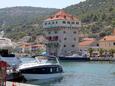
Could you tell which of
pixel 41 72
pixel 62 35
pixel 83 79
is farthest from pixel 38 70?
pixel 62 35

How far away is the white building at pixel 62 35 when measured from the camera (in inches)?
5822

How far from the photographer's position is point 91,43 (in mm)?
157250

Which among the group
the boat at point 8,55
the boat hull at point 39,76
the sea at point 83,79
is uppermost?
the boat at point 8,55

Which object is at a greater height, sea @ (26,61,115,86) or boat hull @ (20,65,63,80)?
boat hull @ (20,65,63,80)

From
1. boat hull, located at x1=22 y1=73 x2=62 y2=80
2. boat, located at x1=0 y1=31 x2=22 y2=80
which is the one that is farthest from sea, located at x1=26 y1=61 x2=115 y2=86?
boat, located at x1=0 y1=31 x2=22 y2=80

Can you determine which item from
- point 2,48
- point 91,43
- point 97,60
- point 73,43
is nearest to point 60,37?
point 73,43

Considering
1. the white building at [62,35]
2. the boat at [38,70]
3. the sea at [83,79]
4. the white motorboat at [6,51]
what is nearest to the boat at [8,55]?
the white motorboat at [6,51]

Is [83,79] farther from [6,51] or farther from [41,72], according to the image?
[6,51]

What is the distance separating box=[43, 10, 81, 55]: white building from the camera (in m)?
148

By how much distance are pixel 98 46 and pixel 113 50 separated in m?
18.2

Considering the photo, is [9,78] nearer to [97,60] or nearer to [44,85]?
[44,85]

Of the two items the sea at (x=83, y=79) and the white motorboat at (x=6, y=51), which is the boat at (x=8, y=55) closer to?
the white motorboat at (x=6, y=51)

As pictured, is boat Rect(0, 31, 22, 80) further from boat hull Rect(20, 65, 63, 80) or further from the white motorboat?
boat hull Rect(20, 65, 63, 80)

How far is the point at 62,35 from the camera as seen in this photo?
148 meters
